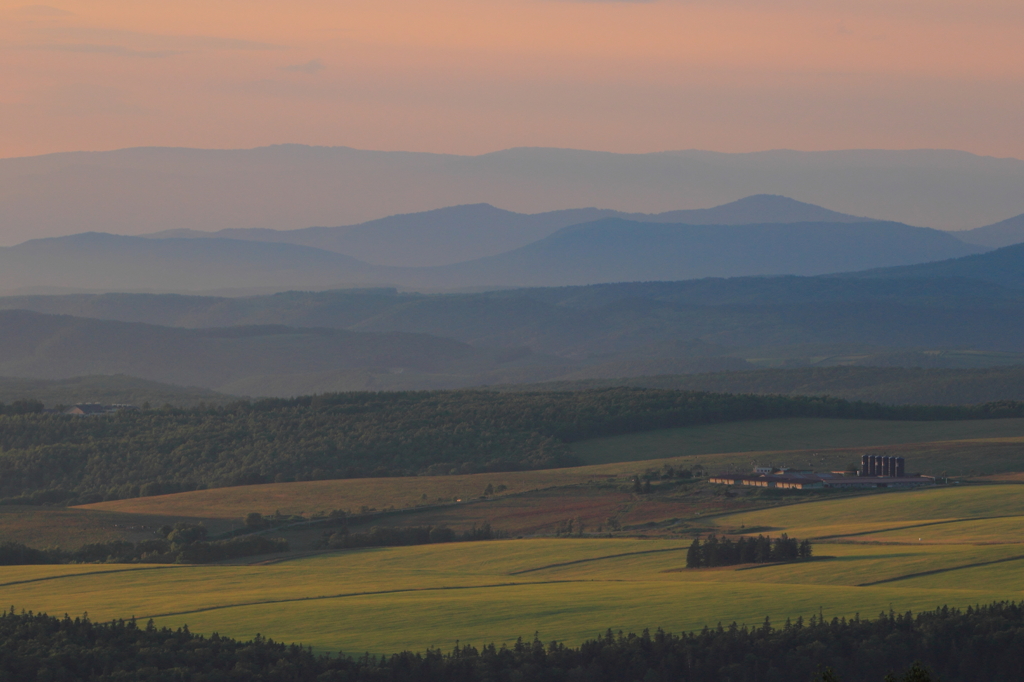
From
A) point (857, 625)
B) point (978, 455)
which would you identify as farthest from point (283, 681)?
point (978, 455)

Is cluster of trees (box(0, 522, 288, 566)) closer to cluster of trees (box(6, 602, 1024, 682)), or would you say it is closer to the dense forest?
cluster of trees (box(6, 602, 1024, 682))

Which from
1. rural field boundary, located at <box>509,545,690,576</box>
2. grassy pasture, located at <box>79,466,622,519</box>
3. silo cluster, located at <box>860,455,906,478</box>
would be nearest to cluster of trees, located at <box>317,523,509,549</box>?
rural field boundary, located at <box>509,545,690,576</box>

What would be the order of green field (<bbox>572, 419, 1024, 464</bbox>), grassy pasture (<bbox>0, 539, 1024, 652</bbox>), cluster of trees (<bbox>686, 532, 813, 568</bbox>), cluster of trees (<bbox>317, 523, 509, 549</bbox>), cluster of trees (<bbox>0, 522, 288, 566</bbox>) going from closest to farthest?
grassy pasture (<bbox>0, 539, 1024, 652</bbox>) → cluster of trees (<bbox>686, 532, 813, 568</bbox>) → cluster of trees (<bbox>0, 522, 288, 566</bbox>) → cluster of trees (<bbox>317, 523, 509, 549</bbox>) → green field (<bbox>572, 419, 1024, 464</bbox>)

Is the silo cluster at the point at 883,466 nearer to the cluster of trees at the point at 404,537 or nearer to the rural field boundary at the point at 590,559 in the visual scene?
the cluster of trees at the point at 404,537

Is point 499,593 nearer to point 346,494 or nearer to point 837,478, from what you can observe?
point 837,478

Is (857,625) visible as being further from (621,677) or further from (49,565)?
(49,565)

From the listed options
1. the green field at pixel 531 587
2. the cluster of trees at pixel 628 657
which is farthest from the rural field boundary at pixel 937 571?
the cluster of trees at pixel 628 657
